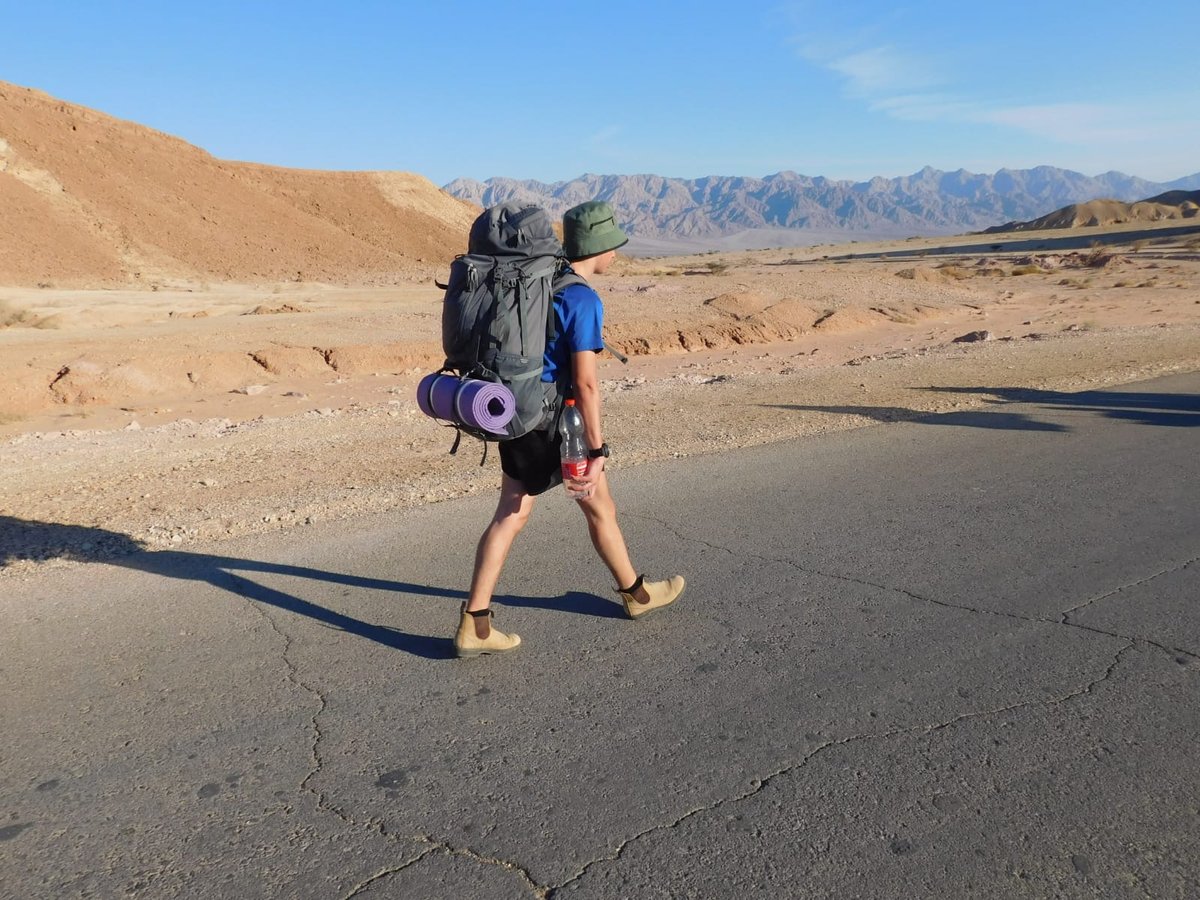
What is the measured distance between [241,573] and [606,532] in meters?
2.20

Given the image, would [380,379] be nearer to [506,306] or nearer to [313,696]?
[313,696]

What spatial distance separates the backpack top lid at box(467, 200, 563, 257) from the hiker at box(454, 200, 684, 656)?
0.51 ft

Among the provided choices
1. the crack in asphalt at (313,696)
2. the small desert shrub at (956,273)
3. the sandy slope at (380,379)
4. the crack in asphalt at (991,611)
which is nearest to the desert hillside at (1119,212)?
the small desert shrub at (956,273)

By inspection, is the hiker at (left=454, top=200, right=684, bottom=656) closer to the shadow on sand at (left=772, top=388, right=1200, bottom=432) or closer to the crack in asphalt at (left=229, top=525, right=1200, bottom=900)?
the crack in asphalt at (left=229, top=525, right=1200, bottom=900)

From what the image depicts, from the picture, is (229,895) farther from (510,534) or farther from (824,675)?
(824,675)

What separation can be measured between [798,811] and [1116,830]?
0.92 metres

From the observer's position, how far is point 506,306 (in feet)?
12.4

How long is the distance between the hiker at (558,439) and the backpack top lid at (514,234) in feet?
0.51

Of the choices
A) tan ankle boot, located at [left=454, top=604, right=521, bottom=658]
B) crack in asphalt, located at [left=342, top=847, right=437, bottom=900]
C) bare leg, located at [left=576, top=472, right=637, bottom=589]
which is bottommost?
crack in asphalt, located at [left=342, top=847, right=437, bottom=900]

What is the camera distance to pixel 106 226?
4844 cm

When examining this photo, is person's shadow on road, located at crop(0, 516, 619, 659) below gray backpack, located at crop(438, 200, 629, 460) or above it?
below

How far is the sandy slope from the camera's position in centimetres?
741

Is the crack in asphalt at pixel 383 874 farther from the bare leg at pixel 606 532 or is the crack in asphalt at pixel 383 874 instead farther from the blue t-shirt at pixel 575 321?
the blue t-shirt at pixel 575 321

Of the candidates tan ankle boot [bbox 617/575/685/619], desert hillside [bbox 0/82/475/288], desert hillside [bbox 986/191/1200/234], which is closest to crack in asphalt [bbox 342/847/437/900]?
tan ankle boot [bbox 617/575/685/619]
